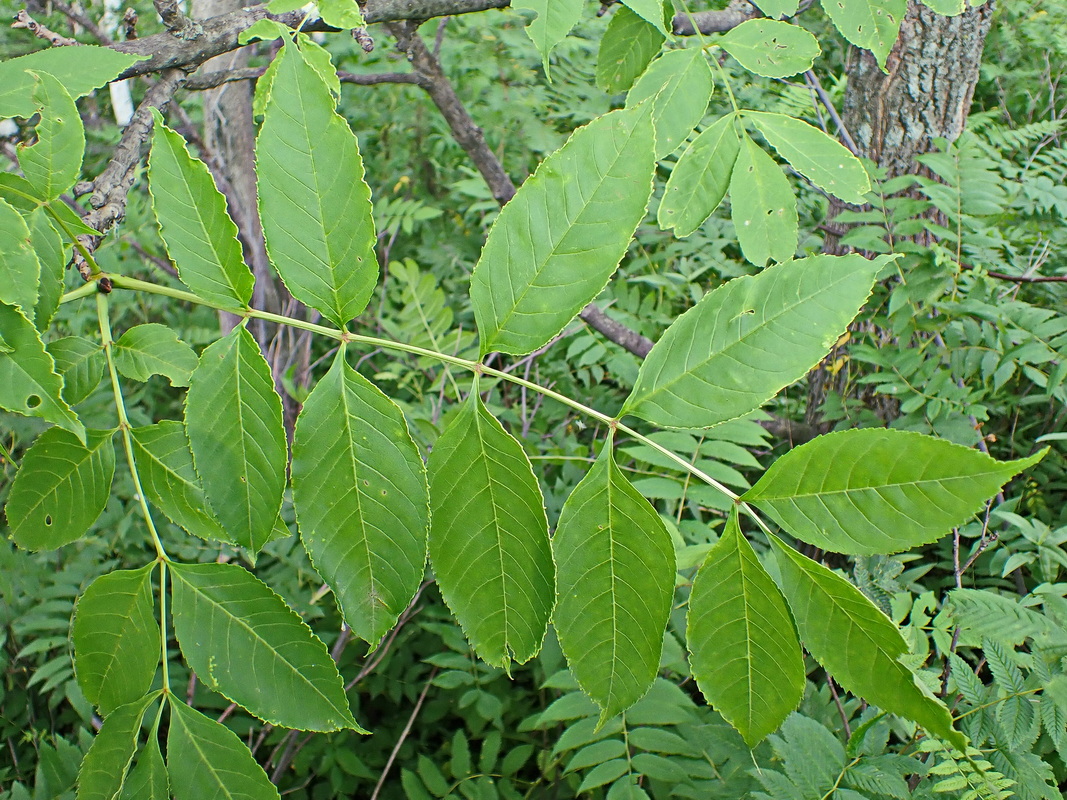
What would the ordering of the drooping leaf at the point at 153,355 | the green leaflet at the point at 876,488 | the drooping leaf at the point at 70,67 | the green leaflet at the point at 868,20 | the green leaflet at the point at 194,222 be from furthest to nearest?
the green leaflet at the point at 868,20 < the drooping leaf at the point at 153,355 < the drooping leaf at the point at 70,67 < the green leaflet at the point at 194,222 < the green leaflet at the point at 876,488

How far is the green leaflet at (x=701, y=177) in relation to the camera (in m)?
1.03

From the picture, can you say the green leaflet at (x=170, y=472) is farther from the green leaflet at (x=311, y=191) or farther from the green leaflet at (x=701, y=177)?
the green leaflet at (x=701, y=177)

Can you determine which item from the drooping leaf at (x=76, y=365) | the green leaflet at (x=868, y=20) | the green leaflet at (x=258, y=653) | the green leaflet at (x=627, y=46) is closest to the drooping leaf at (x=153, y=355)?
the drooping leaf at (x=76, y=365)

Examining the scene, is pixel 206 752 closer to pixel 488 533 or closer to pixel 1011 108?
pixel 488 533

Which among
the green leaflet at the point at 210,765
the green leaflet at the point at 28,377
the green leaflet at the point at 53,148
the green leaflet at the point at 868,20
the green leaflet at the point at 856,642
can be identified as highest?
the green leaflet at the point at 868,20

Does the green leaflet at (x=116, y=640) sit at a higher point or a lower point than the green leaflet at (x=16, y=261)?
lower

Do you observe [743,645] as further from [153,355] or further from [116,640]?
[153,355]

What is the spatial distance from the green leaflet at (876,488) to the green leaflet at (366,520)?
293 mm

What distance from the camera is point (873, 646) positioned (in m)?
0.55

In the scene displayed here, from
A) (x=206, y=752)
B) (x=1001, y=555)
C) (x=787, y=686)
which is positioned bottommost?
(x=1001, y=555)

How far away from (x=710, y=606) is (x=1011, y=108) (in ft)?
16.3

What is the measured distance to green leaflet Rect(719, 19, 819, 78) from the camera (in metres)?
1.05

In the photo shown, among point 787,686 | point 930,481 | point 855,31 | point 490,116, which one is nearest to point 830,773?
point 787,686

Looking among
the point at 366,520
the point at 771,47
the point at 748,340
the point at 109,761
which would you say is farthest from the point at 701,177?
the point at 109,761
